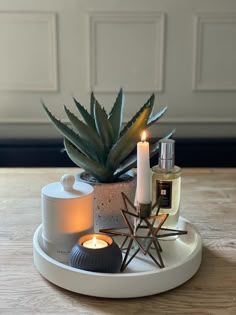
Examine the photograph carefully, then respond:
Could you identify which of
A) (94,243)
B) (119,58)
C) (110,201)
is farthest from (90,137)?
(119,58)

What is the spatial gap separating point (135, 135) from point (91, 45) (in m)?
1.42

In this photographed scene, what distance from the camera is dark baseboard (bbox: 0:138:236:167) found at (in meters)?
2.29

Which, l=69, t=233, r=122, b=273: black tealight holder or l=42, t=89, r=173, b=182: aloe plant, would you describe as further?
l=42, t=89, r=173, b=182: aloe plant

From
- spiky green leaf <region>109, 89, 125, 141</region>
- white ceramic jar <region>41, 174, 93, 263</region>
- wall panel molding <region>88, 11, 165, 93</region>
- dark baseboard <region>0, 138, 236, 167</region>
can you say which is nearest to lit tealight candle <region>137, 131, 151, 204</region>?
white ceramic jar <region>41, 174, 93, 263</region>

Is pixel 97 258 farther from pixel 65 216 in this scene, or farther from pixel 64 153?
pixel 64 153

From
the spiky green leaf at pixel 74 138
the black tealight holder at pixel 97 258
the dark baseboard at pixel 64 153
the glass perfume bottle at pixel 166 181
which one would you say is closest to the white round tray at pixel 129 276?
the black tealight holder at pixel 97 258

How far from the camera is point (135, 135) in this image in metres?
1.05

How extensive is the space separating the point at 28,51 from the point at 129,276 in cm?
175

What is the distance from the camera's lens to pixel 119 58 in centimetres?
240

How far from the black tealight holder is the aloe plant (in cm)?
23

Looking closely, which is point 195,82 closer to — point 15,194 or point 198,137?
point 198,137

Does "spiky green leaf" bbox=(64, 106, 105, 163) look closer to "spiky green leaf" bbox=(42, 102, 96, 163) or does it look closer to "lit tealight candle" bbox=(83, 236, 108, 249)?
"spiky green leaf" bbox=(42, 102, 96, 163)

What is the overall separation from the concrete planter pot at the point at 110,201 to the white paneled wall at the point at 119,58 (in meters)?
1.42

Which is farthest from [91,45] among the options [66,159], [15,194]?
[15,194]
